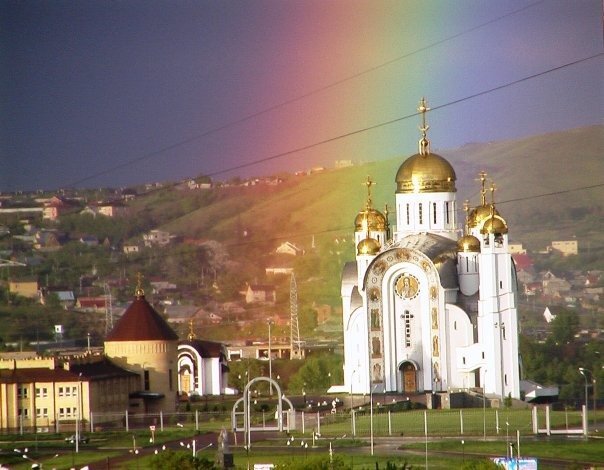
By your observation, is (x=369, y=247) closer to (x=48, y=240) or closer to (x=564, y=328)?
(x=564, y=328)

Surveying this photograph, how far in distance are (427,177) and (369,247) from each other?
9.78ft

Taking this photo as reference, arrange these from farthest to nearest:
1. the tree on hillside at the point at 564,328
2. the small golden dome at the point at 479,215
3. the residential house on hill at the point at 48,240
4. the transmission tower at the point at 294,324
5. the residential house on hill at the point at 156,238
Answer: the residential house on hill at the point at 156,238
the residential house on hill at the point at 48,240
the transmission tower at the point at 294,324
the tree on hillside at the point at 564,328
the small golden dome at the point at 479,215

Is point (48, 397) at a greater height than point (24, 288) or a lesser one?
lesser

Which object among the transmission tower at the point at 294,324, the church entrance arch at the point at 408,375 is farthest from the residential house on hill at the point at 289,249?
the church entrance arch at the point at 408,375

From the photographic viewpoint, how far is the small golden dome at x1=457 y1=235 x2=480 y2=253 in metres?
74.9

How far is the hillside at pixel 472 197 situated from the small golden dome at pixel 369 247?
127 ft

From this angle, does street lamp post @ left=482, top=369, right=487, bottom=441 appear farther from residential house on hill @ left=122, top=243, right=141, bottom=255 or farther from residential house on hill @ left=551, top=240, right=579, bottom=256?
residential house on hill @ left=551, top=240, right=579, bottom=256

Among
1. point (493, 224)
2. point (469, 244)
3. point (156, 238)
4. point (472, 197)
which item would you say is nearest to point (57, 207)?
point (156, 238)

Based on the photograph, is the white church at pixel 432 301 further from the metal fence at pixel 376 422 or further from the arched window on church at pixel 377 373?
the metal fence at pixel 376 422

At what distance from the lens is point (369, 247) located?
77938 mm

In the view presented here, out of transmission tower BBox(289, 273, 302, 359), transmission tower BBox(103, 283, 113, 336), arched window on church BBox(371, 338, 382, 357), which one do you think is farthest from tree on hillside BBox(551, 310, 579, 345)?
arched window on church BBox(371, 338, 382, 357)

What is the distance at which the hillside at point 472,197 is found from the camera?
12631 cm

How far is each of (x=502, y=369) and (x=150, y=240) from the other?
181 ft

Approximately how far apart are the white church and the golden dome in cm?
3
